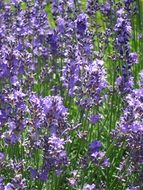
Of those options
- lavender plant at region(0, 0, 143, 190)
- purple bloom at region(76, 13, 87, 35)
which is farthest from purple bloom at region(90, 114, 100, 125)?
purple bloom at region(76, 13, 87, 35)

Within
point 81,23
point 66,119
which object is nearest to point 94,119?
point 66,119

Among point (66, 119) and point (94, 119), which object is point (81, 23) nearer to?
point (94, 119)

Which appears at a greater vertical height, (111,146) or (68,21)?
(68,21)

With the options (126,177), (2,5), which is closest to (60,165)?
(126,177)

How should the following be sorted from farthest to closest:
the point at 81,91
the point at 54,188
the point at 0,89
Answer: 1. the point at 0,89
2. the point at 81,91
3. the point at 54,188

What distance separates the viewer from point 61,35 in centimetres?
618

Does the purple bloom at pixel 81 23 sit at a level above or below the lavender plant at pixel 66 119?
above

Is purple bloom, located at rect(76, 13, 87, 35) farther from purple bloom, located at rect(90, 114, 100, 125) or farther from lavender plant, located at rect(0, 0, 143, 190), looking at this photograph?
purple bloom, located at rect(90, 114, 100, 125)

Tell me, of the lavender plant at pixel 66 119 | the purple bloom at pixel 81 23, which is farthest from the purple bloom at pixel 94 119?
the purple bloom at pixel 81 23

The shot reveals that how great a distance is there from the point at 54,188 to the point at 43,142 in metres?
0.57

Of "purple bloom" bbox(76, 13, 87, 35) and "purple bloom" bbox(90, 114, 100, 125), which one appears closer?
"purple bloom" bbox(90, 114, 100, 125)

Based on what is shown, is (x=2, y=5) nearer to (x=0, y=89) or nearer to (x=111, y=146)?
(x=0, y=89)

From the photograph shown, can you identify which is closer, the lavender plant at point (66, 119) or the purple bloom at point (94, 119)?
the lavender plant at point (66, 119)

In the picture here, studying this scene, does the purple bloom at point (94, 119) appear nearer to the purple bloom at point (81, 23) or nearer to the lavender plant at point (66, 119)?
the lavender plant at point (66, 119)
